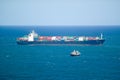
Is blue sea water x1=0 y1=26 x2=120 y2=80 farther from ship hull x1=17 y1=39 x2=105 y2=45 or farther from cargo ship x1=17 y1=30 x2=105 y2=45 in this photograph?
cargo ship x1=17 y1=30 x2=105 y2=45

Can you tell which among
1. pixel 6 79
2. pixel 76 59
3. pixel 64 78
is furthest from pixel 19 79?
pixel 76 59

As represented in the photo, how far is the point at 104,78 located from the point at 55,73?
8.70 meters

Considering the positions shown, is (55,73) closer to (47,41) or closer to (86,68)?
(86,68)

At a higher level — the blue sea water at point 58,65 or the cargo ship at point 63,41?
the cargo ship at point 63,41

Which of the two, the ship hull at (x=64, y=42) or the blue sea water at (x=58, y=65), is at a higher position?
the ship hull at (x=64, y=42)

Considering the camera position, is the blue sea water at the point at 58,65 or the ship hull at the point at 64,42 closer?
the blue sea water at the point at 58,65

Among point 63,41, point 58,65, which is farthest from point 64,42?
point 58,65

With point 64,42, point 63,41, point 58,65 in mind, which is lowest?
point 58,65

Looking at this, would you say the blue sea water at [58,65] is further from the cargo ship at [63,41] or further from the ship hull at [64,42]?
the cargo ship at [63,41]

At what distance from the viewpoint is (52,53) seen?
9212 cm

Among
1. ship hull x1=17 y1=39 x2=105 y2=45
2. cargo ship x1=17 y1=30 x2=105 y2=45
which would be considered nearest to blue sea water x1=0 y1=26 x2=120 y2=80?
ship hull x1=17 y1=39 x2=105 y2=45

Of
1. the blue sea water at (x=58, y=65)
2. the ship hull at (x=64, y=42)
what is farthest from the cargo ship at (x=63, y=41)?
the blue sea water at (x=58, y=65)

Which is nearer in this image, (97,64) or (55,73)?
(55,73)

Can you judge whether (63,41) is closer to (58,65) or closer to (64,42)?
(64,42)
